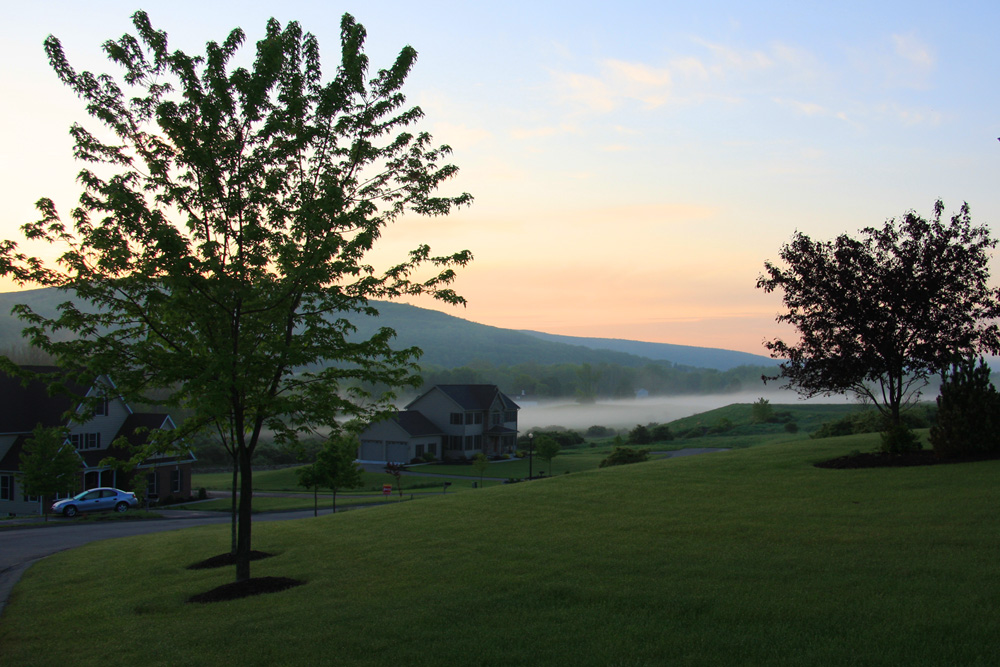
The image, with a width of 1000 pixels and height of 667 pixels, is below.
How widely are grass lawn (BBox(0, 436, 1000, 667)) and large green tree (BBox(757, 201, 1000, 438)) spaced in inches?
244

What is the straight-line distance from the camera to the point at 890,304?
24.0m

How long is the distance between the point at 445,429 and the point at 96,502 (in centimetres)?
3734

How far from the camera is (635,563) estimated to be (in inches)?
449

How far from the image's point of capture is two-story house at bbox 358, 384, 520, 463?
67.6 m

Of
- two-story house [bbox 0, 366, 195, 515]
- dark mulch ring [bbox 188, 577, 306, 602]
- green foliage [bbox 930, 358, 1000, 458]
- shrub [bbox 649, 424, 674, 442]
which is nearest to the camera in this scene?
dark mulch ring [bbox 188, 577, 306, 602]

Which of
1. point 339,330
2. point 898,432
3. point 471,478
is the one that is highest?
point 339,330

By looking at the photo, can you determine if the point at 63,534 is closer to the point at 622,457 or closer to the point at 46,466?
the point at 46,466

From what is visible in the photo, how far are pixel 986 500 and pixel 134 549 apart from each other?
71.5ft

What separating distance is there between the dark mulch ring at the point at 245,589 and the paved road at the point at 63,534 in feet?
13.9

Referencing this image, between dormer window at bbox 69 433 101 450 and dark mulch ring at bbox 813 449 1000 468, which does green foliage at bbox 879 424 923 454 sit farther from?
dormer window at bbox 69 433 101 450

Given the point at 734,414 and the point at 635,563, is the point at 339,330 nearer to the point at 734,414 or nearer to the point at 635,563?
the point at 635,563

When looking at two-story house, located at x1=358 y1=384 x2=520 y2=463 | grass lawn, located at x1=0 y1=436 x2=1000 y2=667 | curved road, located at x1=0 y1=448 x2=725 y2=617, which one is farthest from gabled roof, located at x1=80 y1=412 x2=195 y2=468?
grass lawn, located at x1=0 y1=436 x2=1000 y2=667

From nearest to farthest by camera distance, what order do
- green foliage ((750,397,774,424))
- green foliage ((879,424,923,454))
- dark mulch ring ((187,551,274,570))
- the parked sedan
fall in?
dark mulch ring ((187,551,274,570)) < green foliage ((879,424,923,454)) < the parked sedan < green foliage ((750,397,774,424))

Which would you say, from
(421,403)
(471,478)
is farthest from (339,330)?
(421,403)
